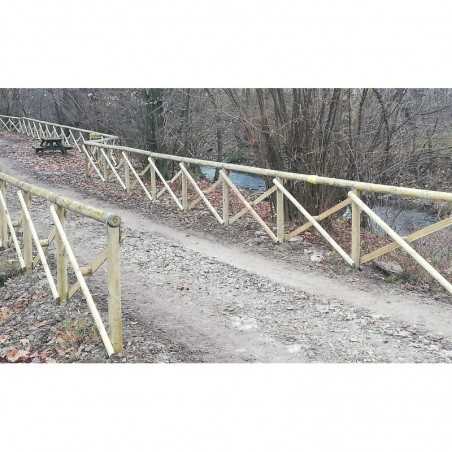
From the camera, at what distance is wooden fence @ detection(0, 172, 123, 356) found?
3.92 meters

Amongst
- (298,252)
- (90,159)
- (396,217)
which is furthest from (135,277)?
(90,159)

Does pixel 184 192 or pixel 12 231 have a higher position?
pixel 12 231

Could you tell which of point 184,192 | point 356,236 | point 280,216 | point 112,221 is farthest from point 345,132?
point 112,221

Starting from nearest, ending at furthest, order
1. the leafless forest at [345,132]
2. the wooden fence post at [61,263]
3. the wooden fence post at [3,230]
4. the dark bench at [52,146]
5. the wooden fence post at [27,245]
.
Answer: the wooden fence post at [61,263], the wooden fence post at [27,245], the wooden fence post at [3,230], the leafless forest at [345,132], the dark bench at [52,146]

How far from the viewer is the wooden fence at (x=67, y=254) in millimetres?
3920

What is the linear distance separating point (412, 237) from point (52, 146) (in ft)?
37.6

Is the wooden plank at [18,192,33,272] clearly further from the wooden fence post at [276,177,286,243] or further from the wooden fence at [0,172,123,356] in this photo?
the wooden fence post at [276,177,286,243]

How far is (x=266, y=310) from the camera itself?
5.05 m

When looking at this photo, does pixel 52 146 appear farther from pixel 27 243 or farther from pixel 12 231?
pixel 27 243

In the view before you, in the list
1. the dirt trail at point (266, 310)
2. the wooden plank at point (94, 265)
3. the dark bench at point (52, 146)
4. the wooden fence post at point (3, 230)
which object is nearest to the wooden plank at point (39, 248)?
Answer: the dirt trail at point (266, 310)

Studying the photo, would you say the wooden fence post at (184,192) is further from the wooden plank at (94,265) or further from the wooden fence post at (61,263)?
the wooden plank at (94,265)

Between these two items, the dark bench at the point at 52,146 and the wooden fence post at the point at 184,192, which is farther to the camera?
the dark bench at the point at 52,146

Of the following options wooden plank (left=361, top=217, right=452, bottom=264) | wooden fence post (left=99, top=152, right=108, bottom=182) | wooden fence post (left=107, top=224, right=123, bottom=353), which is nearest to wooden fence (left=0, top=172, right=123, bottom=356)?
wooden fence post (left=107, top=224, right=123, bottom=353)

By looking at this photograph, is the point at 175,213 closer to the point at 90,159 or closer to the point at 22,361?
the point at 90,159
